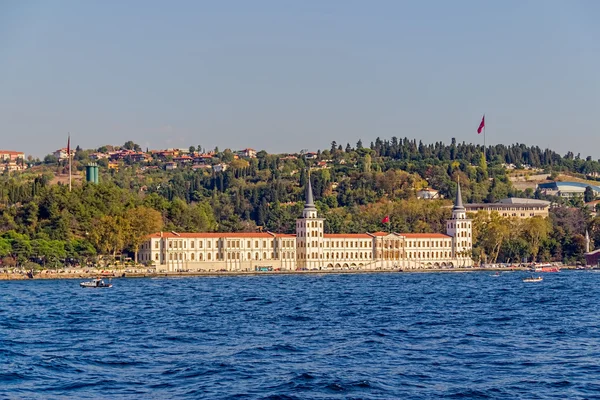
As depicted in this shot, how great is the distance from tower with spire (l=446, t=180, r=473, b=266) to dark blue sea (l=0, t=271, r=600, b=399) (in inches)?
2383

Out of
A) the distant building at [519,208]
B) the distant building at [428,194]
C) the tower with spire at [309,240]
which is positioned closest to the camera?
the tower with spire at [309,240]

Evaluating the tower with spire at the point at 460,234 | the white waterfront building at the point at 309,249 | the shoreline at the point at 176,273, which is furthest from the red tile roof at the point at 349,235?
the tower with spire at the point at 460,234

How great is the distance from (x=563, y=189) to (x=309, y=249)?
8491 centimetres

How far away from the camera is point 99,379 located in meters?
27.6

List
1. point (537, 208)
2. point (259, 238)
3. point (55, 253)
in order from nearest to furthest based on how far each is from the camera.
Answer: point (55, 253) < point (259, 238) < point (537, 208)

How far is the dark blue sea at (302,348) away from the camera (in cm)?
2631

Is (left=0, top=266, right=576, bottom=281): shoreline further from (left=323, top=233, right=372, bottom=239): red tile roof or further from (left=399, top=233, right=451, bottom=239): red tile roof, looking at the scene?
(left=323, top=233, right=372, bottom=239): red tile roof

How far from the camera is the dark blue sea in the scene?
26.3 meters

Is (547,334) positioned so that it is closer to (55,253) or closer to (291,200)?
(55,253)

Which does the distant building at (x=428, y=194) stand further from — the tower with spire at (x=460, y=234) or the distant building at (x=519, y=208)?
the tower with spire at (x=460, y=234)

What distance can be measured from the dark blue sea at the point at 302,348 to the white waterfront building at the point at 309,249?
44218mm

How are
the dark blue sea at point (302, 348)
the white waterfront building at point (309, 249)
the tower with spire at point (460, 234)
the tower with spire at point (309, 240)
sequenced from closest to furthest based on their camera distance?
the dark blue sea at point (302, 348) < the white waterfront building at point (309, 249) < the tower with spire at point (309, 240) < the tower with spire at point (460, 234)

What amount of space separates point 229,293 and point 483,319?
25.6m

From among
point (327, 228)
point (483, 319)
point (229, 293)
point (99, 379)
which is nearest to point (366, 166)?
point (327, 228)
